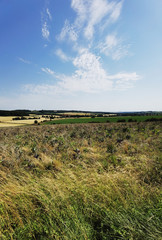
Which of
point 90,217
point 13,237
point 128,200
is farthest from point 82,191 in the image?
point 13,237

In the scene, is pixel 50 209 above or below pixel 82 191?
below

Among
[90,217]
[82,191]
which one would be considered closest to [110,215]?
[90,217]

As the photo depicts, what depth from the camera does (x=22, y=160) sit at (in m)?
4.85

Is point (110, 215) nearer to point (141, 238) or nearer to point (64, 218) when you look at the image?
point (141, 238)

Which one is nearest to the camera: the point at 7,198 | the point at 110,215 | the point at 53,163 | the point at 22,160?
the point at 110,215

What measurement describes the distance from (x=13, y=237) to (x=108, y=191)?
2.00 meters

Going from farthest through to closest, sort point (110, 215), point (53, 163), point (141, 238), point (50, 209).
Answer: point (53, 163) → point (50, 209) → point (110, 215) → point (141, 238)

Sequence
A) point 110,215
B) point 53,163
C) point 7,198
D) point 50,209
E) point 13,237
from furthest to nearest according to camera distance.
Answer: point 53,163 → point 7,198 → point 50,209 → point 110,215 → point 13,237

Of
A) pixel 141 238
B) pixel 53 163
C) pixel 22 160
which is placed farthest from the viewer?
pixel 22 160

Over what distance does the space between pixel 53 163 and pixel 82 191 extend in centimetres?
223

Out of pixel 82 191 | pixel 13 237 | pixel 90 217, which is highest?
pixel 82 191

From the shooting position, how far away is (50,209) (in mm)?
2295

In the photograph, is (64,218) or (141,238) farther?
(64,218)

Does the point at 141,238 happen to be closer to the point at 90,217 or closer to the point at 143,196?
the point at 90,217
